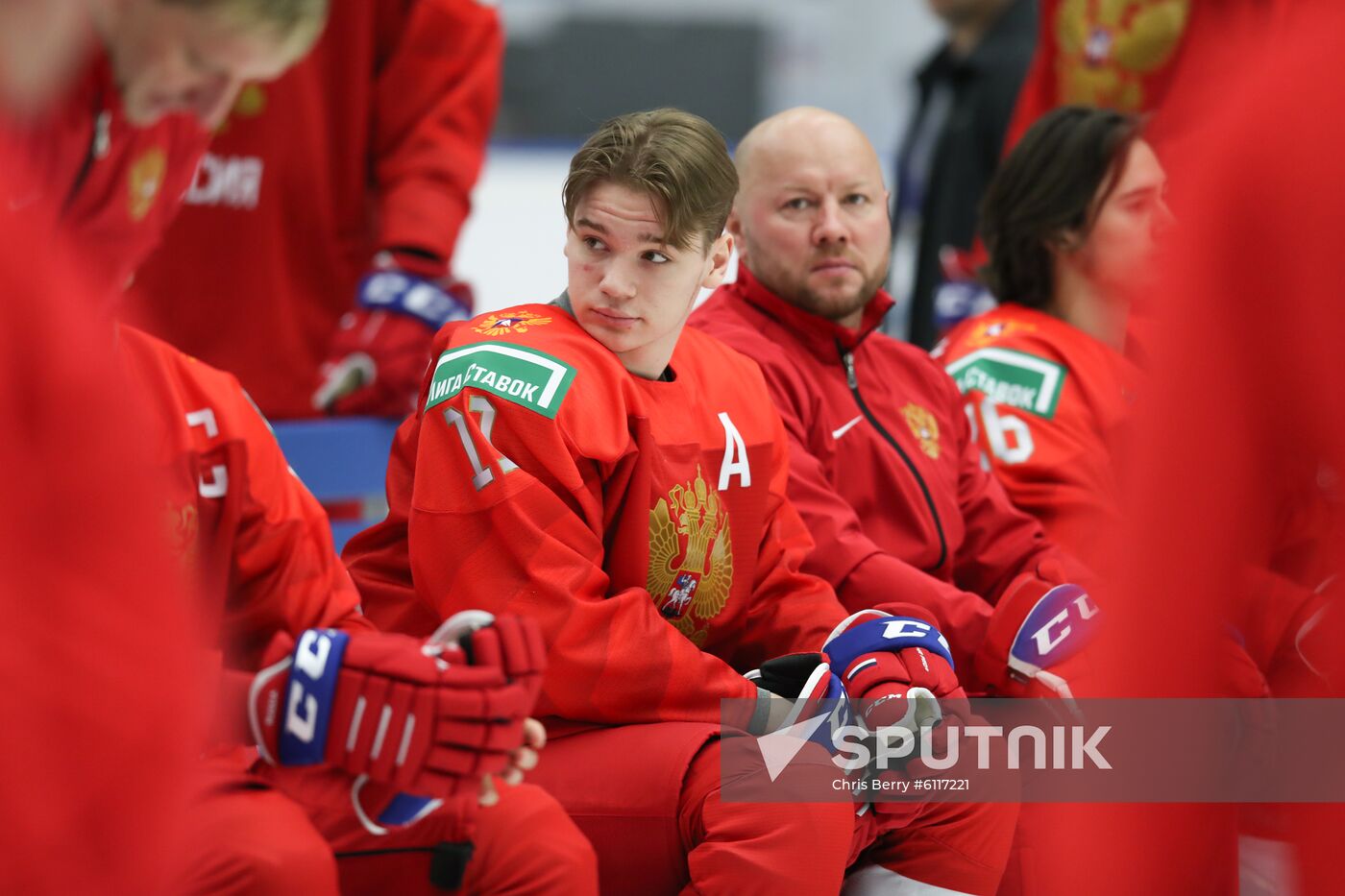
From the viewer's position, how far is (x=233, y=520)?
177cm

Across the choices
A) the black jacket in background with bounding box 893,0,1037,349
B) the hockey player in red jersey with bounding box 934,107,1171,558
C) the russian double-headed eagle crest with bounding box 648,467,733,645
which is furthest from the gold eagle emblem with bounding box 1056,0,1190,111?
the russian double-headed eagle crest with bounding box 648,467,733,645

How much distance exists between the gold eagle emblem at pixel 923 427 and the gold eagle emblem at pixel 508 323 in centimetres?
78

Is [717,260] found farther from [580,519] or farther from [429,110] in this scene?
[429,110]

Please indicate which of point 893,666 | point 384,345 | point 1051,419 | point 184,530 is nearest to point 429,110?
point 384,345

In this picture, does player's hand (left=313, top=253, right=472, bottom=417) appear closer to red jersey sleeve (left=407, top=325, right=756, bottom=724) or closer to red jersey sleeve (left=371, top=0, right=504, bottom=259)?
red jersey sleeve (left=371, top=0, right=504, bottom=259)

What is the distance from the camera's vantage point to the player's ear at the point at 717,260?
6.64 feet

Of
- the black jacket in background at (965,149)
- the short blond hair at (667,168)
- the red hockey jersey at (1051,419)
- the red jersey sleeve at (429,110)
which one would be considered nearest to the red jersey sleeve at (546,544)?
the short blond hair at (667,168)

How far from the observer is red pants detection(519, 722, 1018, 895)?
5.45ft

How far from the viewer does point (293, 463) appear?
279 centimetres

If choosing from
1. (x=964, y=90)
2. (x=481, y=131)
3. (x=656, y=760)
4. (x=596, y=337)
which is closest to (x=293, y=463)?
(x=481, y=131)

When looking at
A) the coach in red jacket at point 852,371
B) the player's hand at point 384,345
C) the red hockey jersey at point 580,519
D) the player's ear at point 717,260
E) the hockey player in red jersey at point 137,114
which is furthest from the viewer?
the player's hand at point 384,345

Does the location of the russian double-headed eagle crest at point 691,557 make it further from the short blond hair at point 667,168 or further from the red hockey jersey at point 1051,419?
the red hockey jersey at point 1051,419

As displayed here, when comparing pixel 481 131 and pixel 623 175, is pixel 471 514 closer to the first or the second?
pixel 623 175

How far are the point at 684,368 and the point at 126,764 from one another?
4.22ft
